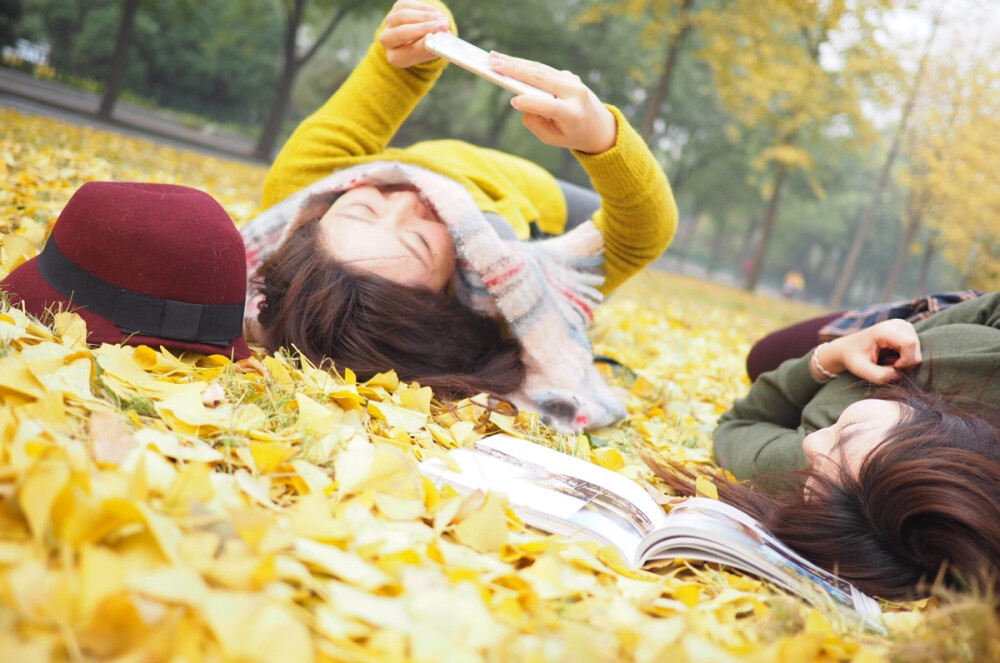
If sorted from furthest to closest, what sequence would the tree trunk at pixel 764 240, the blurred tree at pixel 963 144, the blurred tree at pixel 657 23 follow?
1. the tree trunk at pixel 764 240
2. the blurred tree at pixel 963 144
3. the blurred tree at pixel 657 23

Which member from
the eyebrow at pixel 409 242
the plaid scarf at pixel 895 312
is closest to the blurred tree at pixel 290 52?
the eyebrow at pixel 409 242

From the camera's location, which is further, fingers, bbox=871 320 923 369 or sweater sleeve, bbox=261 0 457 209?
sweater sleeve, bbox=261 0 457 209

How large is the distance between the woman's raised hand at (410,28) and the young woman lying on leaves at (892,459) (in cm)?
170

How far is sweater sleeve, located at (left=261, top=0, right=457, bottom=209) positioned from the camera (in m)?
2.79

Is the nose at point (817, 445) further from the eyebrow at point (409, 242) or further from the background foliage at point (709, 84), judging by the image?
the background foliage at point (709, 84)

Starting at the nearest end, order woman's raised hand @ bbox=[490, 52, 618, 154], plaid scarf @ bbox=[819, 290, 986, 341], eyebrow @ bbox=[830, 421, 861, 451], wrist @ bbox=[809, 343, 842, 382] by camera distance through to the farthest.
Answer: eyebrow @ bbox=[830, 421, 861, 451]
woman's raised hand @ bbox=[490, 52, 618, 154]
wrist @ bbox=[809, 343, 842, 382]
plaid scarf @ bbox=[819, 290, 986, 341]

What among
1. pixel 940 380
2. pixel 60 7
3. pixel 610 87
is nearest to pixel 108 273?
pixel 940 380

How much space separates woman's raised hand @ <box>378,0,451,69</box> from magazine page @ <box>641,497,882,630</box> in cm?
187

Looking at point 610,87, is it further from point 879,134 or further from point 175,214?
point 175,214

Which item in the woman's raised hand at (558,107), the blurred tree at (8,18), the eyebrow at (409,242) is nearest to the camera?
the woman's raised hand at (558,107)

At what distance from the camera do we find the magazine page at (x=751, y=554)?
3.98 feet

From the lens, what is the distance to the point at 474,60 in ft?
6.47

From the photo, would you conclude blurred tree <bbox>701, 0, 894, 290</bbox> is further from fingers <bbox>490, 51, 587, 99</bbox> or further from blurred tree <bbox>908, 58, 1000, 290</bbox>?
fingers <bbox>490, 51, 587, 99</bbox>

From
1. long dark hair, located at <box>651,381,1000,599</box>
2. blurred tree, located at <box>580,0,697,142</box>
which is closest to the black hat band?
long dark hair, located at <box>651,381,1000,599</box>
